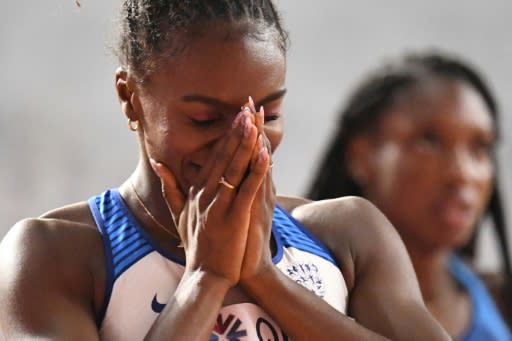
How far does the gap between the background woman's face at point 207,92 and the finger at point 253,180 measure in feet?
0.27

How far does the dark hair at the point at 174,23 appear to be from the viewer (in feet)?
6.11

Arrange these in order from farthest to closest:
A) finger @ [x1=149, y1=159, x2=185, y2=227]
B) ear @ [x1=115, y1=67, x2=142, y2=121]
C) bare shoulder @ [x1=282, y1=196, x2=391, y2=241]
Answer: bare shoulder @ [x1=282, y1=196, x2=391, y2=241] → ear @ [x1=115, y1=67, x2=142, y2=121] → finger @ [x1=149, y1=159, x2=185, y2=227]

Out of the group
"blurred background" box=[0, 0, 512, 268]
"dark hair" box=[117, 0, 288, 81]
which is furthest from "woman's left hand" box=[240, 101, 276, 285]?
"blurred background" box=[0, 0, 512, 268]

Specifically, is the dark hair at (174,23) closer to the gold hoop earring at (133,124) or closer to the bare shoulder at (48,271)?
the gold hoop earring at (133,124)

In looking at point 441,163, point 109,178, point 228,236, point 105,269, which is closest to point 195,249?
point 228,236

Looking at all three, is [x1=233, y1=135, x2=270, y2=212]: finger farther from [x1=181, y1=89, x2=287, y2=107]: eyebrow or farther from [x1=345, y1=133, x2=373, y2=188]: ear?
[x1=345, y1=133, x2=373, y2=188]: ear

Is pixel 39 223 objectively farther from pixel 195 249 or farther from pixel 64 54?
pixel 64 54

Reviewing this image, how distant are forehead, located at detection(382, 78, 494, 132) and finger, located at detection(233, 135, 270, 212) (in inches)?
78.0

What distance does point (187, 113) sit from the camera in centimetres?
182

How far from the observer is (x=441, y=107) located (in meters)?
3.67

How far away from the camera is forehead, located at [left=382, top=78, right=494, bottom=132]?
366 centimetres

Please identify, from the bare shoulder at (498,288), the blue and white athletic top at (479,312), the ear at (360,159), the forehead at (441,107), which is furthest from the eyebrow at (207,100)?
the bare shoulder at (498,288)

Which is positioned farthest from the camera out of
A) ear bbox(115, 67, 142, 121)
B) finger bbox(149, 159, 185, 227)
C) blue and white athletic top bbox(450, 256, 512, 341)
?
blue and white athletic top bbox(450, 256, 512, 341)

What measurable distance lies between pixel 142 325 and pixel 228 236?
234 millimetres
